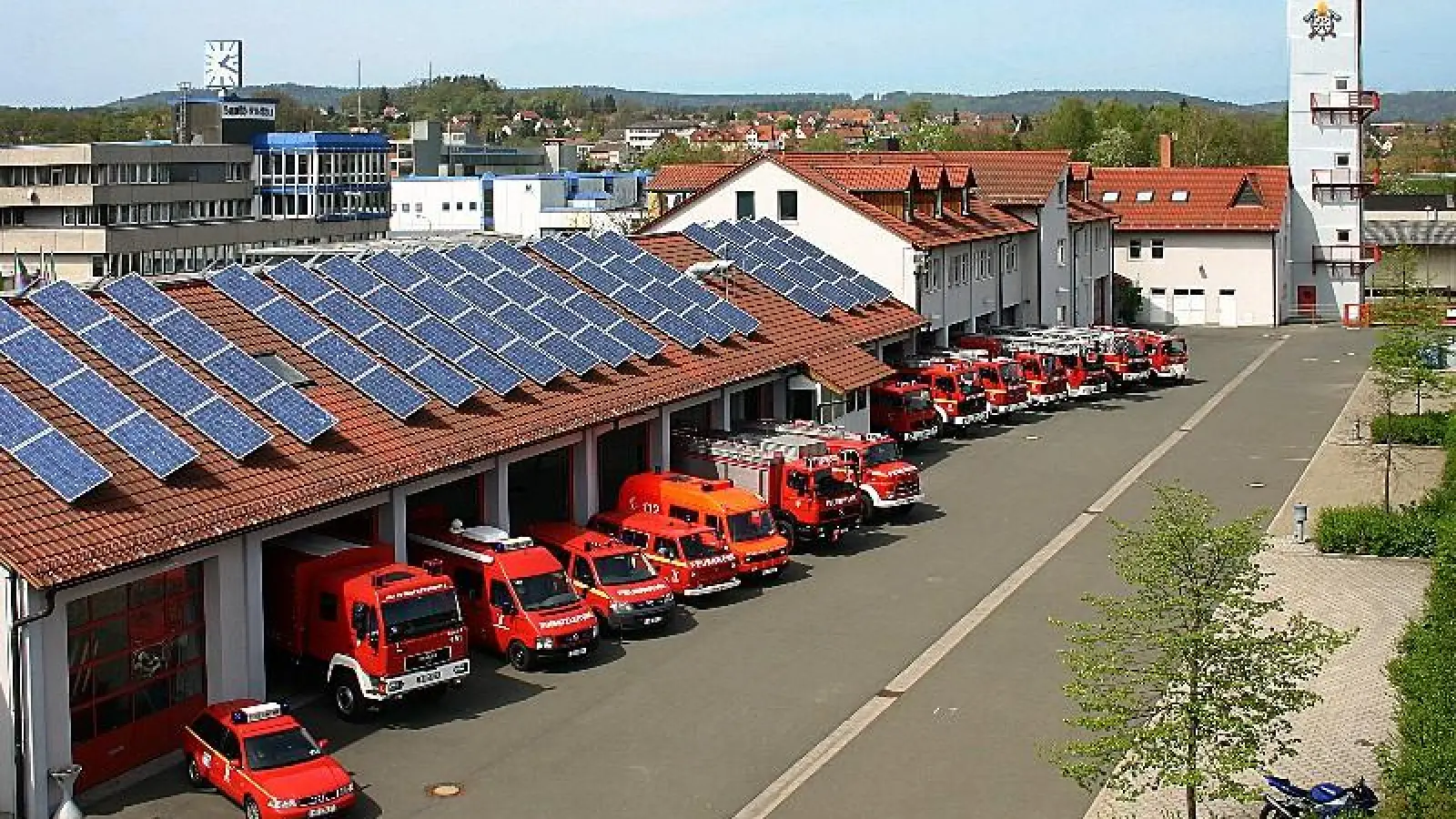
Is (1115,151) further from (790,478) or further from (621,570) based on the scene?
(621,570)

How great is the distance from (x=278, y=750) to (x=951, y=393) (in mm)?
29926

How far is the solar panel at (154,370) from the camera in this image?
25.1 meters

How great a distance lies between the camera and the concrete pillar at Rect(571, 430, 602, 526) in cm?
3262

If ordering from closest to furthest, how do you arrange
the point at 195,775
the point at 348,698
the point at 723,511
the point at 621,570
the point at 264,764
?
the point at 264,764 → the point at 195,775 → the point at 348,698 → the point at 621,570 → the point at 723,511

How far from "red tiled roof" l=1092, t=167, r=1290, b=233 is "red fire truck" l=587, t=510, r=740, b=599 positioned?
51507mm

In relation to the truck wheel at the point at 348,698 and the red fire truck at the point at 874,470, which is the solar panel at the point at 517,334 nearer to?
the red fire truck at the point at 874,470

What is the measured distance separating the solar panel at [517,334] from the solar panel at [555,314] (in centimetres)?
4

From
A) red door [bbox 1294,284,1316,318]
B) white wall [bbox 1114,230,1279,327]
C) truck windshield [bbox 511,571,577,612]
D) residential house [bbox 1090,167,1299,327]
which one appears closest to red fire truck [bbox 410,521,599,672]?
truck windshield [bbox 511,571,577,612]

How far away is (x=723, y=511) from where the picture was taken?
31500 millimetres

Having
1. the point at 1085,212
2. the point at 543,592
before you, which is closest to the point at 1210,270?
the point at 1085,212

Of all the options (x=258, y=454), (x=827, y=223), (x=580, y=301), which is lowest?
(x=258, y=454)

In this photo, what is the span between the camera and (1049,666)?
1045 inches

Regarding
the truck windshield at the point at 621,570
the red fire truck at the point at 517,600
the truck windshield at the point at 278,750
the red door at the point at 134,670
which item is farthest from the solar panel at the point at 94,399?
the truck windshield at the point at 621,570

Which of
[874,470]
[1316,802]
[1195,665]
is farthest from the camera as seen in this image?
[874,470]
